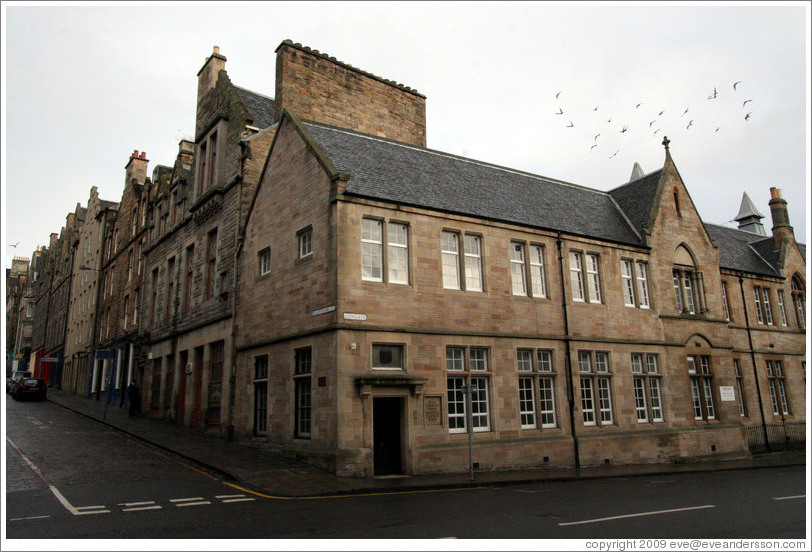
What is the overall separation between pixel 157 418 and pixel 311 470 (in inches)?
658

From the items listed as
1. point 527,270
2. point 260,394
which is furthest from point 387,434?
point 527,270

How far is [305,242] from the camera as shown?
19266mm

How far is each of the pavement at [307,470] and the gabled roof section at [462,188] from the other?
327 inches

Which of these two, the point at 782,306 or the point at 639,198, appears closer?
the point at 639,198

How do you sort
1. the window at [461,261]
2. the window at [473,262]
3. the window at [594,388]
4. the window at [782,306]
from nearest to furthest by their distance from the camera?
the window at [461,261], the window at [473,262], the window at [594,388], the window at [782,306]

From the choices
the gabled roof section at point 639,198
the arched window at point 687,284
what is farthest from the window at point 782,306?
the gabled roof section at point 639,198

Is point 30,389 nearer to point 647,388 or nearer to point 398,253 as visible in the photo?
point 398,253

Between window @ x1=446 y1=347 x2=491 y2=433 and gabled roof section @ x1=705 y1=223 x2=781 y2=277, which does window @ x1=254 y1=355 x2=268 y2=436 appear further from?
gabled roof section @ x1=705 y1=223 x2=781 y2=277

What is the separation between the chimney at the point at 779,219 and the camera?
34.5 m

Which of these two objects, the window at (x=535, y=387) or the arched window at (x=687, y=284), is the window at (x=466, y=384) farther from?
the arched window at (x=687, y=284)

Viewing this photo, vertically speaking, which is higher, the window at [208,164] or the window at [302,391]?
the window at [208,164]

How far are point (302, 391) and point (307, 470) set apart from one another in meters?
3.07

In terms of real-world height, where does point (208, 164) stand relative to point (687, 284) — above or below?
above

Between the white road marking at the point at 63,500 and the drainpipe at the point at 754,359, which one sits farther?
the drainpipe at the point at 754,359
